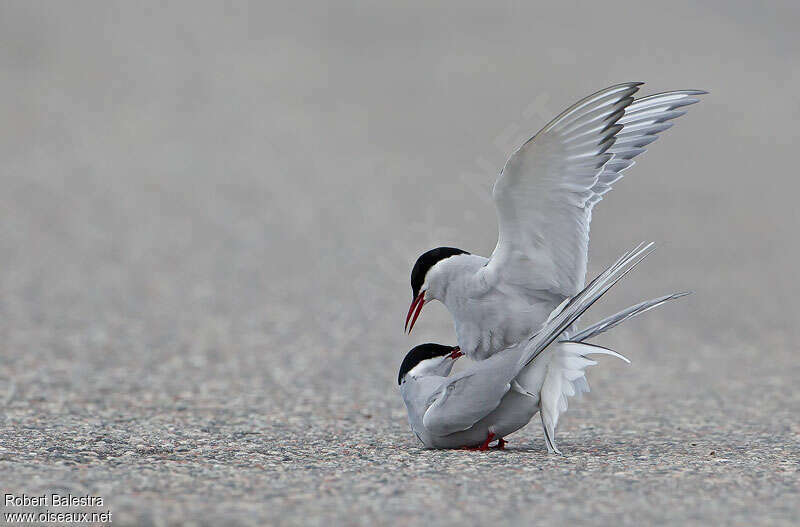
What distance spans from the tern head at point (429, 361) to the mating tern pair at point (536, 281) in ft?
0.36

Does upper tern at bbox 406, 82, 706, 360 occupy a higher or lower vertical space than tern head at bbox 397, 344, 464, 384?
higher

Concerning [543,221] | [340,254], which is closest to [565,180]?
[543,221]

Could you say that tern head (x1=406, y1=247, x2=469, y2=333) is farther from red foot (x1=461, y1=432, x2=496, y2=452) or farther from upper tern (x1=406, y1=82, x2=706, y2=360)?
red foot (x1=461, y1=432, x2=496, y2=452)

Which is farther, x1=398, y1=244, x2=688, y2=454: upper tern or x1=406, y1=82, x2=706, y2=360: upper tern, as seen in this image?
x1=398, y1=244, x2=688, y2=454: upper tern

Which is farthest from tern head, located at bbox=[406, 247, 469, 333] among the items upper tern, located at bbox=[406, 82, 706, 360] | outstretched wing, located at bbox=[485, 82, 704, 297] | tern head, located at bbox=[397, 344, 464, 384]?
tern head, located at bbox=[397, 344, 464, 384]

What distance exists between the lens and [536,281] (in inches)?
158

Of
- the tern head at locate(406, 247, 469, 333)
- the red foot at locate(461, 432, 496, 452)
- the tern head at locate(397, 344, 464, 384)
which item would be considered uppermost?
the tern head at locate(406, 247, 469, 333)

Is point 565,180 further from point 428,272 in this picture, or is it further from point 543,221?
point 428,272

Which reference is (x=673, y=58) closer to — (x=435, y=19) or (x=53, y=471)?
(x=435, y=19)

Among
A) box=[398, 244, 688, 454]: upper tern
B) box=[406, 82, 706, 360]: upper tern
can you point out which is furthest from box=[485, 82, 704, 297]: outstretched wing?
box=[398, 244, 688, 454]: upper tern

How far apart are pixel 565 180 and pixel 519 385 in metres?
0.82

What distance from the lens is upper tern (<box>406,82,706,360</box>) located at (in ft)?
12.4

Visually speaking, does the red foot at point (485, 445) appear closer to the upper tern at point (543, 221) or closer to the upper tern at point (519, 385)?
the upper tern at point (519, 385)

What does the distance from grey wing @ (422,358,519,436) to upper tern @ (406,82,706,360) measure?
0.16 meters
